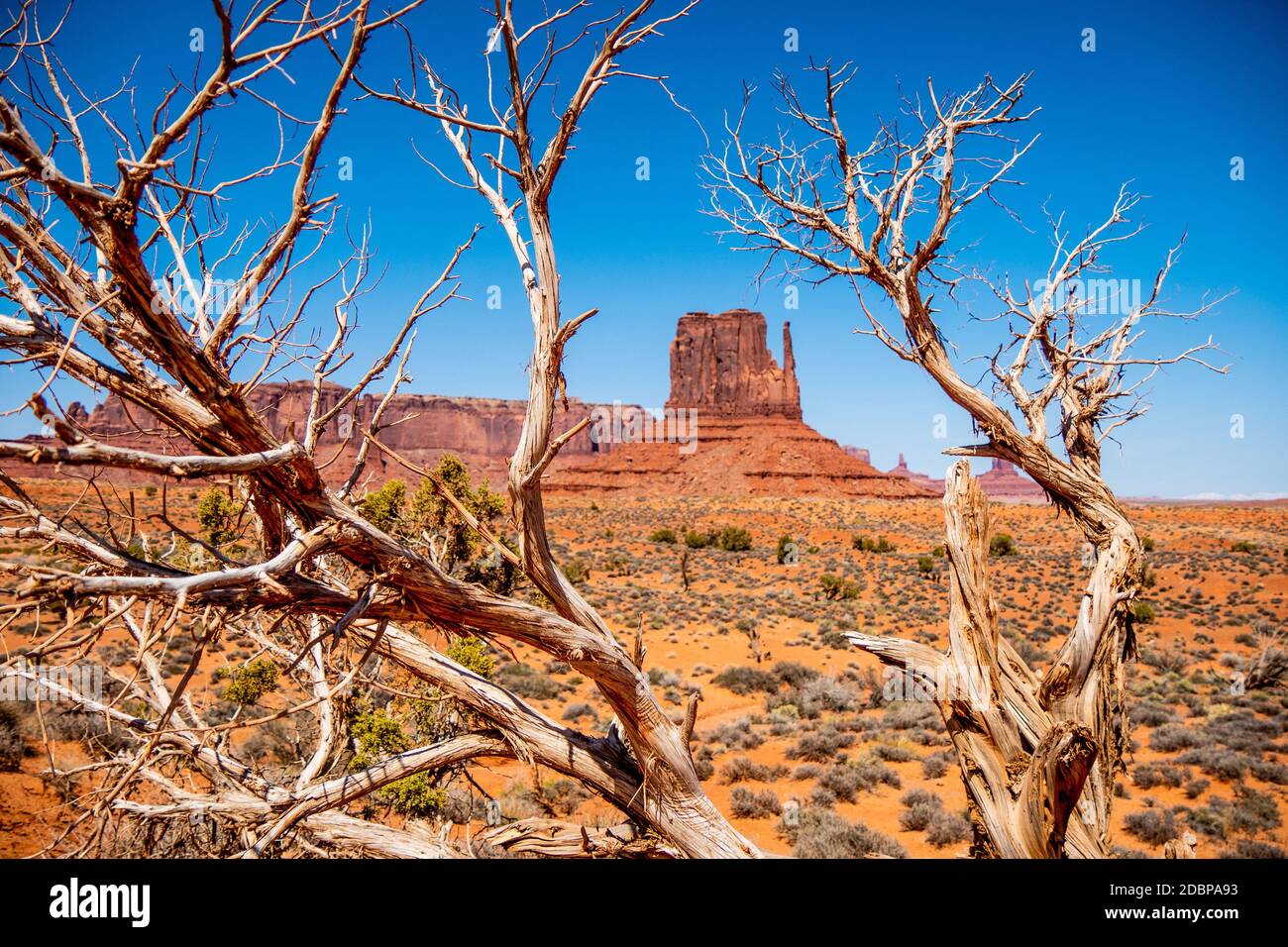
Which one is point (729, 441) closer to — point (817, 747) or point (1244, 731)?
point (1244, 731)

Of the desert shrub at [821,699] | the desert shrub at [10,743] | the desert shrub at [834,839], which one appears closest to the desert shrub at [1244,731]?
the desert shrub at [821,699]

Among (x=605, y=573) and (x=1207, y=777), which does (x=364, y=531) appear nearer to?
(x=1207, y=777)

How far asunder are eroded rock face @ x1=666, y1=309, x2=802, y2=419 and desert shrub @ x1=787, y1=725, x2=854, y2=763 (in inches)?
3798

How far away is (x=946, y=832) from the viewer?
314 inches

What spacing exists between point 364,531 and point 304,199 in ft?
3.56

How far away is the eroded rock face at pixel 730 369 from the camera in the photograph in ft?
→ 354

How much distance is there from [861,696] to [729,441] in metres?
82.5

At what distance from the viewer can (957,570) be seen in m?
3.56

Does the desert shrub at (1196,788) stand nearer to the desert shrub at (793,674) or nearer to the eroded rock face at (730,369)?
the desert shrub at (793,674)

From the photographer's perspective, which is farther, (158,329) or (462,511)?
(462,511)

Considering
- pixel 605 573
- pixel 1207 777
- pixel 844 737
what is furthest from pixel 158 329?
pixel 605 573

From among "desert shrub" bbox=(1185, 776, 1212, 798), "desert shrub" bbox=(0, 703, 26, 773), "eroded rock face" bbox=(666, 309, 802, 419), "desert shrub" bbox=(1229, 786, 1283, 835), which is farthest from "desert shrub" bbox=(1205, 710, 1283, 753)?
"eroded rock face" bbox=(666, 309, 802, 419)

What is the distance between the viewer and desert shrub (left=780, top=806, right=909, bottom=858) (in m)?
7.43

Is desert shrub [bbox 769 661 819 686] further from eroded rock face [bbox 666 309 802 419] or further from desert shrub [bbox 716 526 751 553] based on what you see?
eroded rock face [bbox 666 309 802 419]
